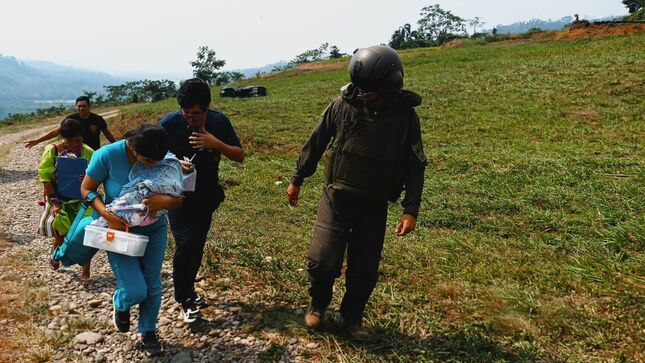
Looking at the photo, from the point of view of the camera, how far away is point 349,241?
149 inches

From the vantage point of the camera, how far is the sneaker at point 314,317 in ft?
12.6

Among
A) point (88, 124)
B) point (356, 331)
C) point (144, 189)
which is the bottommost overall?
point (356, 331)

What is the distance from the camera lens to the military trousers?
363cm

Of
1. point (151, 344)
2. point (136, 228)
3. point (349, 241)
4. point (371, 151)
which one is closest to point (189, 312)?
point (151, 344)

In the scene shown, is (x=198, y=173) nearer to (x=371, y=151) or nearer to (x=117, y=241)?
(x=117, y=241)

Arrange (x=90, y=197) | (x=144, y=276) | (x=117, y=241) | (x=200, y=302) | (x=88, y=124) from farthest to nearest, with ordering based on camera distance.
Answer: (x=88, y=124) < (x=200, y=302) < (x=144, y=276) < (x=90, y=197) < (x=117, y=241)

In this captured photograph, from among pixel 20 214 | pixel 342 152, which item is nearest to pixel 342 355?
pixel 342 152

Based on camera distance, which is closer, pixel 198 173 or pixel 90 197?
pixel 90 197

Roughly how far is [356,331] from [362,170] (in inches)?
51.6

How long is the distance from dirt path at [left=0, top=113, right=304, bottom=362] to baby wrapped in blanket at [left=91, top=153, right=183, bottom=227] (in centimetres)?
117

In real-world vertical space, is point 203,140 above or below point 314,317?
above

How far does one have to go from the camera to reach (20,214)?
29.5 feet

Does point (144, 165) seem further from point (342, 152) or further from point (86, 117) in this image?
point (86, 117)

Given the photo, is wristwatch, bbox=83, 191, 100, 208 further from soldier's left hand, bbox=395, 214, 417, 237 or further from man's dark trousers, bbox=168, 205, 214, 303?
soldier's left hand, bbox=395, 214, 417, 237
